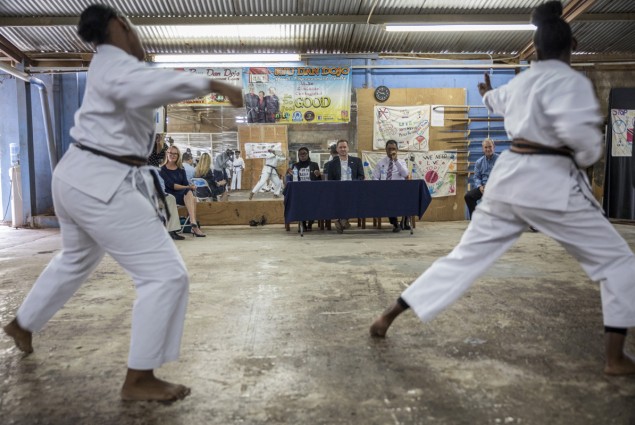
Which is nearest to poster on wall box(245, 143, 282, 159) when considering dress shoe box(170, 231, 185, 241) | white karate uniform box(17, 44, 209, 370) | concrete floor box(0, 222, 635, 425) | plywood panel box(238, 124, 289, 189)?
plywood panel box(238, 124, 289, 189)

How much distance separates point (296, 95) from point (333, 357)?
28.3 feet

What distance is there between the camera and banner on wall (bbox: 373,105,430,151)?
10414mm

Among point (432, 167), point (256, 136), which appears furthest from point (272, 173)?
point (432, 167)

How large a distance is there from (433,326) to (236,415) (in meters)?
1.38

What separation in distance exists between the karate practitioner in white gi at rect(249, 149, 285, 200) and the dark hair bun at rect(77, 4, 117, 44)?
326 inches

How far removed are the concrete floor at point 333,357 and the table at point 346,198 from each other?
3.15 meters

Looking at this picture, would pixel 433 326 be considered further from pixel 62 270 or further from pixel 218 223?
pixel 218 223

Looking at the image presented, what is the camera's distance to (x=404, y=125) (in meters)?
10.4

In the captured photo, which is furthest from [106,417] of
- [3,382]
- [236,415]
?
[3,382]

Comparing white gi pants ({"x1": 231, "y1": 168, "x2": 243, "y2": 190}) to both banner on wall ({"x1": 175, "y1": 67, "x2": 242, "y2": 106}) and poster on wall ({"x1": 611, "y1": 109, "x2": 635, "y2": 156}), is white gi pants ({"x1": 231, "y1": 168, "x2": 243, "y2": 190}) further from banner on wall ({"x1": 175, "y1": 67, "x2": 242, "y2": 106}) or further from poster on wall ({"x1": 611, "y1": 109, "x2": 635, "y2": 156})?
poster on wall ({"x1": 611, "y1": 109, "x2": 635, "y2": 156})

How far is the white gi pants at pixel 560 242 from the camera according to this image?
197cm

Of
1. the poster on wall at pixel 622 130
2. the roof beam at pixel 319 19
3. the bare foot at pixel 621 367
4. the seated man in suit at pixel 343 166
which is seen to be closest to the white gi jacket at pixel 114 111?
the bare foot at pixel 621 367

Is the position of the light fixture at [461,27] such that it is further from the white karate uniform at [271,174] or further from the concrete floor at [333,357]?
the concrete floor at [333,357]

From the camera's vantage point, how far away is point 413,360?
2.22 metres
